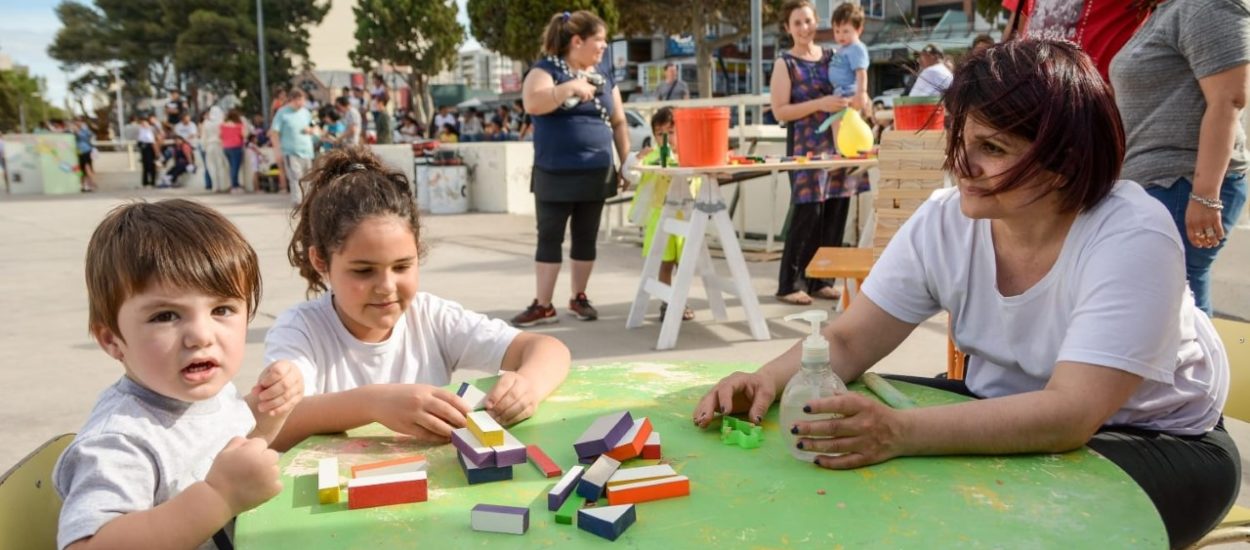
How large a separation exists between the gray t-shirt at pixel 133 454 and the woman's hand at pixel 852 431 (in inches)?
35.8

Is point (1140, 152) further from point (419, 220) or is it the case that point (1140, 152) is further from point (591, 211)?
point (591, 211)

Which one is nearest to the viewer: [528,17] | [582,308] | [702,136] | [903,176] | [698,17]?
[903,176]

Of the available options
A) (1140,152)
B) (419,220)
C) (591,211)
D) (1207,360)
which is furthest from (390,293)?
(591,211)

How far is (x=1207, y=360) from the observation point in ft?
5.66

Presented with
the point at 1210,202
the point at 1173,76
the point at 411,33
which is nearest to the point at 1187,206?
the point at 1210,202

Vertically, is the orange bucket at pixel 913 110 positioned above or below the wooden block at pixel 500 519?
above

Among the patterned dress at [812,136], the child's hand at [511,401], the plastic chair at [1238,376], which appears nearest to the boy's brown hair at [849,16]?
the patterned dress at [812,136]

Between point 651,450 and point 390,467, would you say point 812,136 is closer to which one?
point 651,450

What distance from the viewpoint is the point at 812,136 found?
5918mm

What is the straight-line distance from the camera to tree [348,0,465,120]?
3269 centimetres

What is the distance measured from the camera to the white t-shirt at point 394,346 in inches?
83.4

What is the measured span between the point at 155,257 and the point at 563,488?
2.27 ft

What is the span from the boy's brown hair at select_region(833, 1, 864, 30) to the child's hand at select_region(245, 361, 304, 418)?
16.9 feet

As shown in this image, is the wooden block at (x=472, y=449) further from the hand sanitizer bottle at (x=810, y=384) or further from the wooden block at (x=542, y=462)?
the hand sanitizer bottle at (x=810, y=384)
